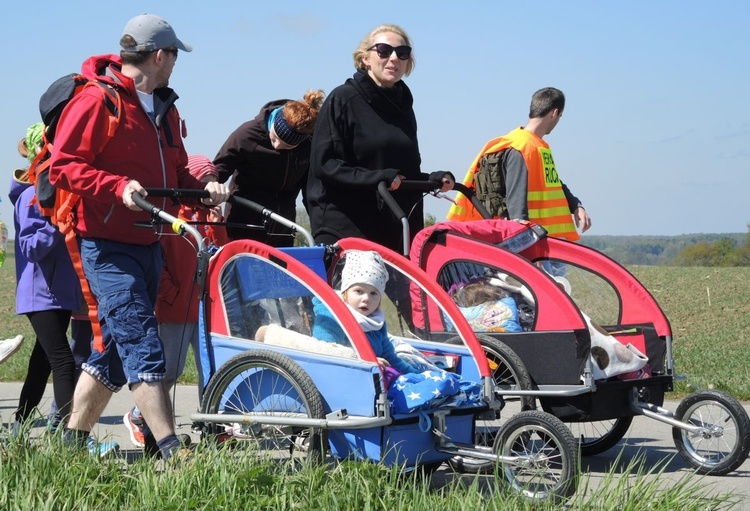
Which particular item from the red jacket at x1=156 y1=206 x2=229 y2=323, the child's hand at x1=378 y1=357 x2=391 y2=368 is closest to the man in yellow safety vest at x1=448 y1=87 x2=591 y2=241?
the red jacket at x1=156 y1=206 x2=229 y2=323

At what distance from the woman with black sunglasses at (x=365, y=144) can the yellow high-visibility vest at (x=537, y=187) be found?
2.65ft

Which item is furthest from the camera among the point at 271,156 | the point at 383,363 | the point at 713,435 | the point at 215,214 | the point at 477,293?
the point at 271,156

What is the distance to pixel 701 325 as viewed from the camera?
51.7 feet

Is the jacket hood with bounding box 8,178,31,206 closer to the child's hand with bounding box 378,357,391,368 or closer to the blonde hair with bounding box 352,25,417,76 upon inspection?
the blonde hair with bounding box 352,25,417,76

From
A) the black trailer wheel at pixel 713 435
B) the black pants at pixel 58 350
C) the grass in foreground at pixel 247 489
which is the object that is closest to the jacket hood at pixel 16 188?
the black pants at pixel 58 350

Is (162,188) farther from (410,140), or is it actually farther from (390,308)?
(410,140)

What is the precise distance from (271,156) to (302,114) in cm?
38

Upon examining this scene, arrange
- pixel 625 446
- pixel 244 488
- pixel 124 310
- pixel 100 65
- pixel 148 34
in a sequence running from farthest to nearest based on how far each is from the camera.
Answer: pixel 625 446
pixel 100 65
pixel 148 34
pixel 124 310
pixel 244 488

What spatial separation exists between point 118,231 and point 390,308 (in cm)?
132

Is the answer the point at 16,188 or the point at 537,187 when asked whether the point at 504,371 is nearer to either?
the point at 537,187

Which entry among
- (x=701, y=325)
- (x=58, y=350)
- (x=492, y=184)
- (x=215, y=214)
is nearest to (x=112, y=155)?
(x=215, y=214)

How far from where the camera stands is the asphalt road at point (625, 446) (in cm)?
513

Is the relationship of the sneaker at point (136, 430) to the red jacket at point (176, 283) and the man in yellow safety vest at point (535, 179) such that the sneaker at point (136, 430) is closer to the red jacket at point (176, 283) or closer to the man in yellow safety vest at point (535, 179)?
the red jacket at point (176, 283)

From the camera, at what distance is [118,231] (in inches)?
195
